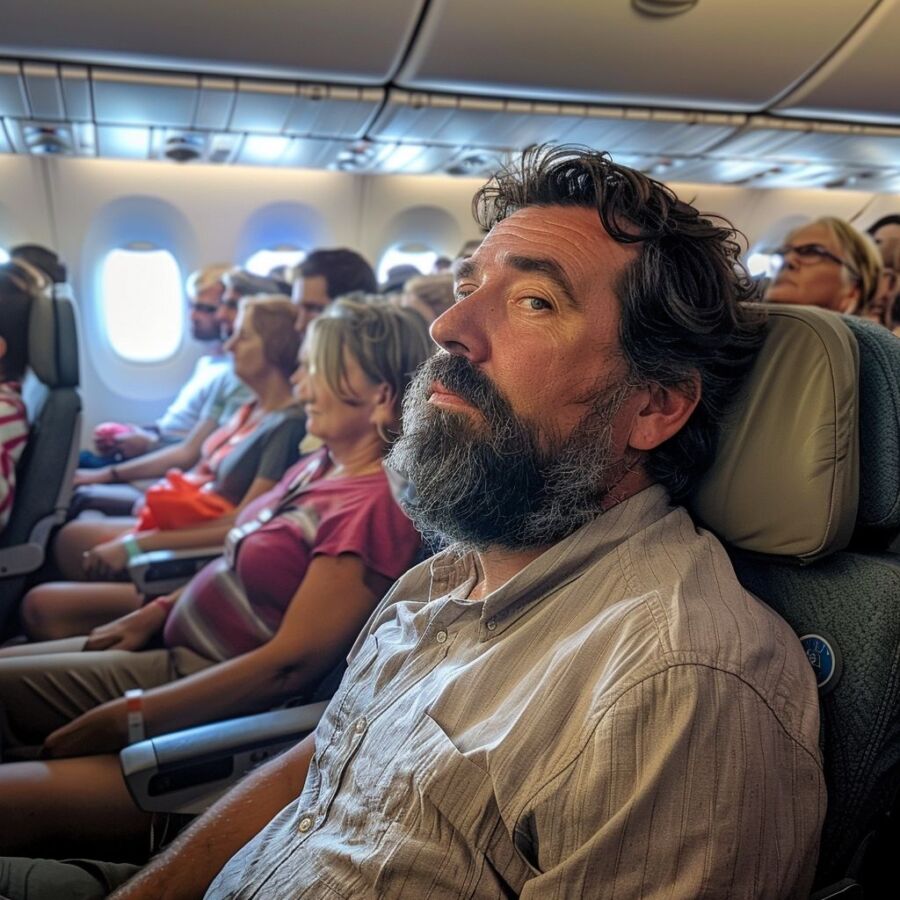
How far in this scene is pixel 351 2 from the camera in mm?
2244

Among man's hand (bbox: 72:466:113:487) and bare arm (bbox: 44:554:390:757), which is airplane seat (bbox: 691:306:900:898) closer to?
bare arm (bbox: 44:554:390:757)

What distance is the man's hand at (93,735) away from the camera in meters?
2.06

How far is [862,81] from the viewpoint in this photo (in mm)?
2758

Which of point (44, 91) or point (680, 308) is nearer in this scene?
point (680, 308)

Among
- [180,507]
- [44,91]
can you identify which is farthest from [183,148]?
[180,507]

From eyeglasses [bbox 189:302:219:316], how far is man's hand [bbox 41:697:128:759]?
3.38 metres

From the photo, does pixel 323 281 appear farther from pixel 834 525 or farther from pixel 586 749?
pixel 586 749

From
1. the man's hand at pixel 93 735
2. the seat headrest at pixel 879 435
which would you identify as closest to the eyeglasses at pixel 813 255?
the seat headrest at pixel 879 435

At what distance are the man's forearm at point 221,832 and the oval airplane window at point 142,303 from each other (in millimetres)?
4151

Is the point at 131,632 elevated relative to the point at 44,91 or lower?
lower

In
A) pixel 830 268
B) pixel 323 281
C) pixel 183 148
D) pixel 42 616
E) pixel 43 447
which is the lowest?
pixel 42 616

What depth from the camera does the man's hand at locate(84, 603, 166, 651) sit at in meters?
2.49

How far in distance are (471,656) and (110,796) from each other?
1.22 meters

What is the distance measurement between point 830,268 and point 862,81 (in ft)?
2.03
